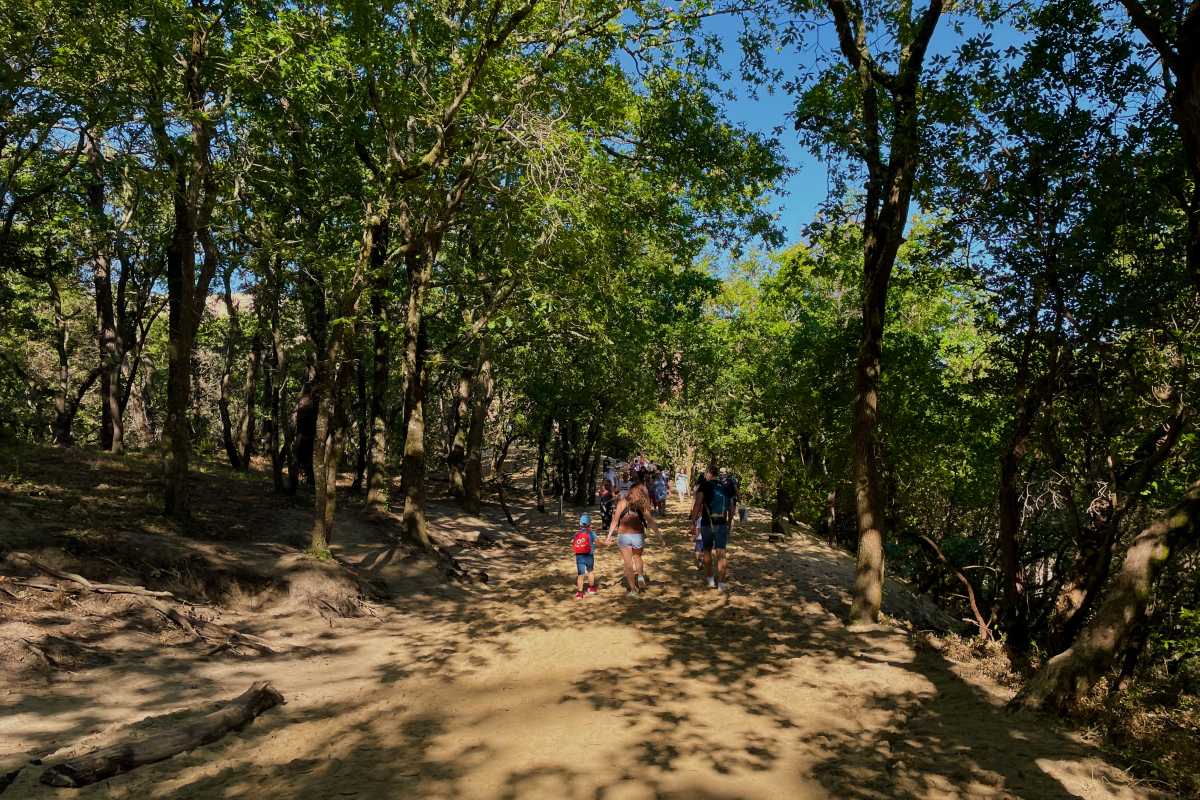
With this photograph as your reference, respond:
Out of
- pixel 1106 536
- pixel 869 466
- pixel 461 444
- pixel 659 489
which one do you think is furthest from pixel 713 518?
pixel 461 444

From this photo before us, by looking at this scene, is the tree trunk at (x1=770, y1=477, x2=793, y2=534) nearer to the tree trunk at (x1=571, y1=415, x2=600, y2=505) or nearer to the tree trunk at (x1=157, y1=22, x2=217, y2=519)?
the tree trunk at (x1=571, y1=415, x2=600, y2=505)

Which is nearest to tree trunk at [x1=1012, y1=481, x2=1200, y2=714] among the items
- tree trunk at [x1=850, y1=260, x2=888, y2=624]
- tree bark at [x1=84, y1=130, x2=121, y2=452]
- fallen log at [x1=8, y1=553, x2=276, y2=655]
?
tree trunk at [x1=850, y1=260, x2=888, y2=624]

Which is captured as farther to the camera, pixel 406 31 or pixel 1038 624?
pixel 406 31

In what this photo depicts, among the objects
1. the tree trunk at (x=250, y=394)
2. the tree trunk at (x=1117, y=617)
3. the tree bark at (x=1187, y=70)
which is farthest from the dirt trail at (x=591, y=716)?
the tree trunk at (x=250, y=394)

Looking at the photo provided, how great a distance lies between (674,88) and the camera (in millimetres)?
16125

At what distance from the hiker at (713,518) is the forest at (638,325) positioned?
0.86 m

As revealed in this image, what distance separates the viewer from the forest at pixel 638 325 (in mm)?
7148

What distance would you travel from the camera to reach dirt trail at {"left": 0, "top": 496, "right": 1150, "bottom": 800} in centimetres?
482

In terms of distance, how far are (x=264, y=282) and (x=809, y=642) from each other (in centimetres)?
1594

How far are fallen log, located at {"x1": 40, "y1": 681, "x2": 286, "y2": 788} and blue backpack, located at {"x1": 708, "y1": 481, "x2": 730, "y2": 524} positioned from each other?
694cm

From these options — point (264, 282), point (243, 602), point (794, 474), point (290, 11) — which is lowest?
point (243, 602)

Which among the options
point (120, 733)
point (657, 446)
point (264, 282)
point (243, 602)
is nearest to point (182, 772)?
point (120, 733)

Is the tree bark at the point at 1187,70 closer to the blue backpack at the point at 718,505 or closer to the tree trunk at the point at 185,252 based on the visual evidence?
the blue backpack at the point at 718,505

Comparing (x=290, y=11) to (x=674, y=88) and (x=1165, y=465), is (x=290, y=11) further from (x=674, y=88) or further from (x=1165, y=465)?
(x=1165, y=465)
